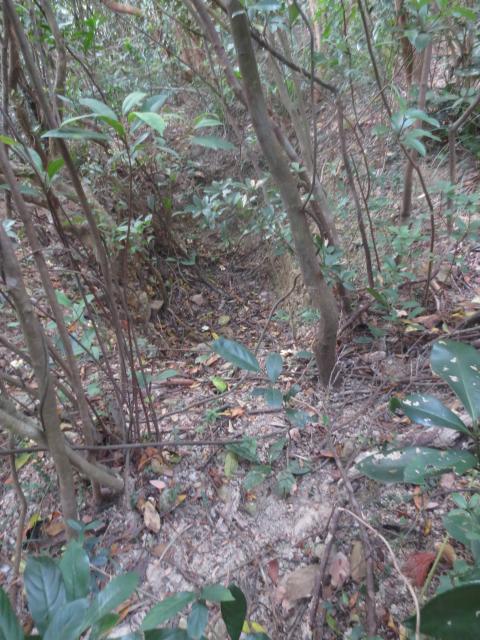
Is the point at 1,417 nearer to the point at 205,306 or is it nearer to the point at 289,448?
the point at 289,448

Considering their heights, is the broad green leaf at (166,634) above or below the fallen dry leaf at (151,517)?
above

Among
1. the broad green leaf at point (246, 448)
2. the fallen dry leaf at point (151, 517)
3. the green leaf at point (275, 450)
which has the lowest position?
the green leaf at point (275, 450)

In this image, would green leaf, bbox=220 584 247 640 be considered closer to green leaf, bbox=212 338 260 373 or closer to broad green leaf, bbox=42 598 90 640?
broad green leaf, bbox=42 598 90 640

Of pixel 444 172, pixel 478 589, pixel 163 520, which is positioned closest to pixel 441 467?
pixel 478 589

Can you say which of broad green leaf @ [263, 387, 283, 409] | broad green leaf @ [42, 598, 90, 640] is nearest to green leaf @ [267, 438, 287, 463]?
broad green leaf @ [263, 387, 283, 409]

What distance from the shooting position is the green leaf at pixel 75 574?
0.64 meters

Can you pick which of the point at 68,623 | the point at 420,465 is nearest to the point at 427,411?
the point at 420,465

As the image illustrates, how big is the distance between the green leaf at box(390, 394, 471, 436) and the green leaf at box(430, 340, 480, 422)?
4 cm

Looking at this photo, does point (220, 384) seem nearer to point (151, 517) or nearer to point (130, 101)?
point (151, 517)

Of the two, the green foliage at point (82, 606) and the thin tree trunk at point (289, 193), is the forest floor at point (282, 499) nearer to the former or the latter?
the thin tree trunk at point (289, 193)

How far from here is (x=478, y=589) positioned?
493 millimetres

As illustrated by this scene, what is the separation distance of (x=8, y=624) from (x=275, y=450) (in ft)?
2.86

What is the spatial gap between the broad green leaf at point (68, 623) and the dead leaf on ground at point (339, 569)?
0.66m

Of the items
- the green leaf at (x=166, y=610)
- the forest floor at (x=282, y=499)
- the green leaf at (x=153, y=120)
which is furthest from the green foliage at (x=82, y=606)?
the green leaf at (x=153, y=120)
